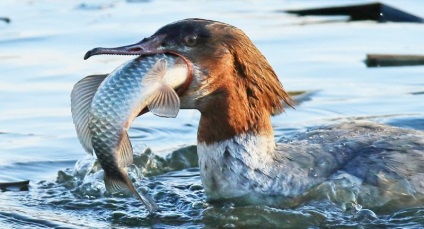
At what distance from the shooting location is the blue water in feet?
20.9

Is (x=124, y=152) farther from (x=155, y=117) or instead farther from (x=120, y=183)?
(x=155, y=117)

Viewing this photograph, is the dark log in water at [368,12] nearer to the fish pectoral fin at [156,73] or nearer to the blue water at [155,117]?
the blue water at [155,117]

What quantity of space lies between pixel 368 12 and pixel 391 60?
5.41ft

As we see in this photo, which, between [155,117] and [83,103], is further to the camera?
[155,117]

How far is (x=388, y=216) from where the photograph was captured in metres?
6.22

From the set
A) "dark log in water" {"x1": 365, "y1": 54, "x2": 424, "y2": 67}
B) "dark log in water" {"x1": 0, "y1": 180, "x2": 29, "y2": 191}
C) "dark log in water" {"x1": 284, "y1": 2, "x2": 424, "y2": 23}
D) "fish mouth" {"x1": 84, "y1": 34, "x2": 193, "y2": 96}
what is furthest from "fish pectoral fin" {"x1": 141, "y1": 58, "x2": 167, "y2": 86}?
"dark log in water" {"x1": 284, "y1": 2, "x2": 424, "y2": 23}

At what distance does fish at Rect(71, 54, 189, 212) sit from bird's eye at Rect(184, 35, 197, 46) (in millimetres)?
169

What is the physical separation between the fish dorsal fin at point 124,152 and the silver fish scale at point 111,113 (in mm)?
21

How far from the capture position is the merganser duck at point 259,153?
6.13 m

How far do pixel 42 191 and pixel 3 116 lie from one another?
5.69ft

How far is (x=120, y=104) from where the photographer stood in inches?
215

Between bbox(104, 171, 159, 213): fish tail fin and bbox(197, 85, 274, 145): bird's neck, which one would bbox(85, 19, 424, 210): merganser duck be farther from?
bbox(104, 171, 159, 213): fish tail fin

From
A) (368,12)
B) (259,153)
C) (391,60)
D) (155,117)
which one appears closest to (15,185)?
(259,153)

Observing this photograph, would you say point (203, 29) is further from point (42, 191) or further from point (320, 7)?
point (320, 7)
